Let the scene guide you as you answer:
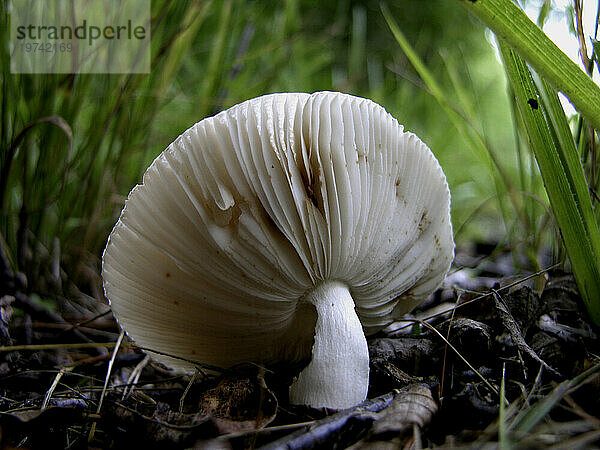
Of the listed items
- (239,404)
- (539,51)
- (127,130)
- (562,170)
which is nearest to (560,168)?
(562,170)

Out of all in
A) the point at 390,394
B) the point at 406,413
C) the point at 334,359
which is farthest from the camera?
the point at 334,359

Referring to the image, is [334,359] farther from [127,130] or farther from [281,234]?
[127,130]

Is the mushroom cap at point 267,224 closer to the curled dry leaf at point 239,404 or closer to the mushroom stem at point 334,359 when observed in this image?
the mushroom stem at point 334,359

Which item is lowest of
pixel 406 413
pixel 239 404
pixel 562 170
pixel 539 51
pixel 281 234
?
pixel 239 404

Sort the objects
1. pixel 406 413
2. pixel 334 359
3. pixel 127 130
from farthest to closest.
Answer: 1. pixel 127 130
2. pixel 334 359
3. pixel 406 413

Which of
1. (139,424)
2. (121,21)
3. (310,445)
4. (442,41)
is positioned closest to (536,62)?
(310,445)

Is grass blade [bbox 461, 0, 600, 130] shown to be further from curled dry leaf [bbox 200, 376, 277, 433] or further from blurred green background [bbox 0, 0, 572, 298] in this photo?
curled dry leaf [bbox 200, 376, 277, 433]

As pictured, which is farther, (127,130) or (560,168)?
(127,130)

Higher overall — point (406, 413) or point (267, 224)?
point (267, 224)

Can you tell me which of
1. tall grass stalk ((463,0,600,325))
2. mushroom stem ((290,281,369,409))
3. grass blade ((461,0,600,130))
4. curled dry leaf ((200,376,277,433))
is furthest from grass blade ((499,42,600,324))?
curled dry leaf ((200,376,277,433))
